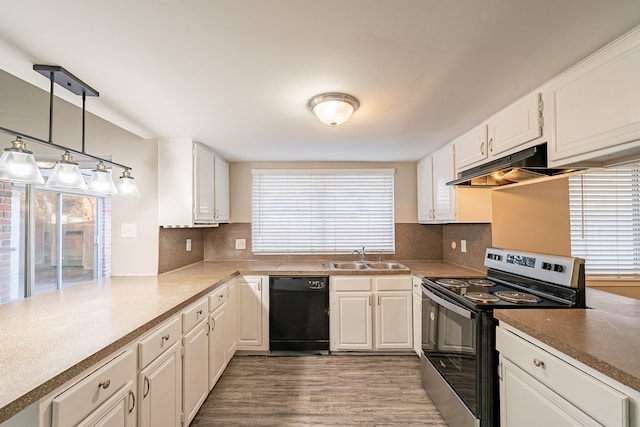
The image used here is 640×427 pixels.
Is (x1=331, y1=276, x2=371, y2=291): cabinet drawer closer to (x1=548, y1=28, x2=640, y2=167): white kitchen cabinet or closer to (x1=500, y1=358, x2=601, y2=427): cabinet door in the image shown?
(x1=500, y1=358, x2=601, y2=427): cabinet door

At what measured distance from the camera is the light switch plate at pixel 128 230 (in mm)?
2455

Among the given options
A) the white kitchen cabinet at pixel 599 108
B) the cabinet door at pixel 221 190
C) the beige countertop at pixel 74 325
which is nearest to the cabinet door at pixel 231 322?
the beige countertop at pixel 74 325

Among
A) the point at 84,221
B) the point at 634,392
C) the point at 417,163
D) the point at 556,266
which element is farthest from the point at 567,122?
the point at 84,221

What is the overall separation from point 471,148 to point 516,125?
0.52m

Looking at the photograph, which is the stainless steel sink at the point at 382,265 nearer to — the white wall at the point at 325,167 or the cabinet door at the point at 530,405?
the white wall at the point at 325,167

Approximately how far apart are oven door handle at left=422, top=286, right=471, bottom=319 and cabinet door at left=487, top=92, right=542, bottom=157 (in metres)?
1.07

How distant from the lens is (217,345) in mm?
2281

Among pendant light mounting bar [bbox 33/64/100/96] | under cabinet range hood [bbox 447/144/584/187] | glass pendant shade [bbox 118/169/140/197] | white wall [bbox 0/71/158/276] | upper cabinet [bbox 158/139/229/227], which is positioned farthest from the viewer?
upper cabinet [bbox 158/139/229/227]

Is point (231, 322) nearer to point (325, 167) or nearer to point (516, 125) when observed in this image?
point (325, 167)

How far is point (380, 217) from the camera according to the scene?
353 cm

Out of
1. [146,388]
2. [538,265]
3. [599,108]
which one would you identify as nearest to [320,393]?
[146,388]

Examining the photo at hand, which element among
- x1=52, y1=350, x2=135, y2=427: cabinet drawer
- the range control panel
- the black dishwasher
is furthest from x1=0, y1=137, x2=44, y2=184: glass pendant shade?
the range control panel

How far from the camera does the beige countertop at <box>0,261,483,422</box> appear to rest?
2.75 feet

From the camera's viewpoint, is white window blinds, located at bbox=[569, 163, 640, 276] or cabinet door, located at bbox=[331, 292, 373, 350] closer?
white window blinds, located at bbox=[569, 163, 640, 276]
